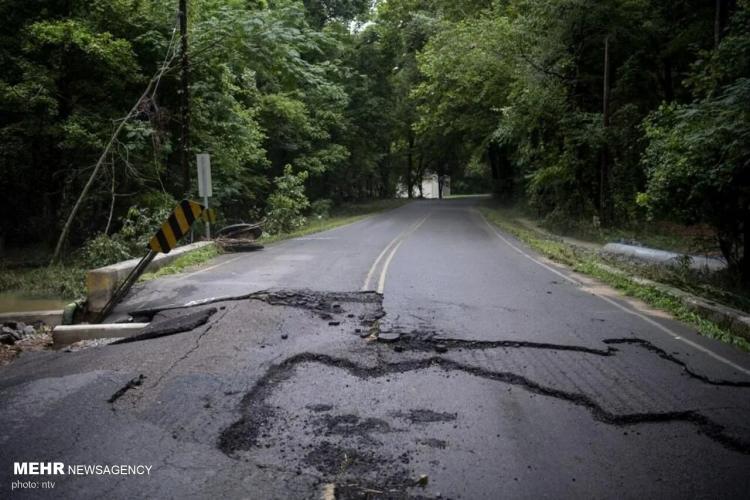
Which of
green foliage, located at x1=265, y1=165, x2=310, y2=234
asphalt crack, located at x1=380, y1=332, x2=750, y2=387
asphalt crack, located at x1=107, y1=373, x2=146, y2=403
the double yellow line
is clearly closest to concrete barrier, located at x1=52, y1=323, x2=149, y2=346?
asphalt crack, located at x1=107, y1=373, x2=146, y2=403

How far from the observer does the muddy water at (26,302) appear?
11734mm

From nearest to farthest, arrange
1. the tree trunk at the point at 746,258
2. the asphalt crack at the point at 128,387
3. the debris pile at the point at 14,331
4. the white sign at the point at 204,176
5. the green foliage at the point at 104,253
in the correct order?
the asphalt crack at the point at 128,387 → the debris pile at the point at 14,331 → the tree trunk at the point at 746,258 → the green foliage at the point at 104,253 → the white sign at the point at 204,176

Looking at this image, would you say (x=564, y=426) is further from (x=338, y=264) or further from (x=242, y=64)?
(x=242, y=64)

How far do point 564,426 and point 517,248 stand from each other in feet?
43.3

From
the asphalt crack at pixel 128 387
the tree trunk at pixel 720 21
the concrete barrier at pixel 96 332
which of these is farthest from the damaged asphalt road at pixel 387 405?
the tree trunk at pixel 720 21

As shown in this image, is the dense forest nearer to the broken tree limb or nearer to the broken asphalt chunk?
the broken tree limb

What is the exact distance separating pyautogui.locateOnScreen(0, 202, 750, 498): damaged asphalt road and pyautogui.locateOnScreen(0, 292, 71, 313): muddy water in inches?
215

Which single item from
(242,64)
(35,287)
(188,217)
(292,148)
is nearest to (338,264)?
(188,217)

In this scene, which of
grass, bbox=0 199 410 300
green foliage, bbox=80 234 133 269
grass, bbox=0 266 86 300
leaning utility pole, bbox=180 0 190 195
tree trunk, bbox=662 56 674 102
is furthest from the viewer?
tree trunk, bbox=662 56 674 102

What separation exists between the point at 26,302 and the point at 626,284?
1260 centimetres

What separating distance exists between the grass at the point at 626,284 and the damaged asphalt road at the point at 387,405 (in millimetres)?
392

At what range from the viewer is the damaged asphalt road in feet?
12.0

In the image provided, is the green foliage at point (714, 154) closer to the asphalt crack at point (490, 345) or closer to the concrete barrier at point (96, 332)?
the asphalt crack at point (490, 345)

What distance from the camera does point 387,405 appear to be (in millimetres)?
4789
